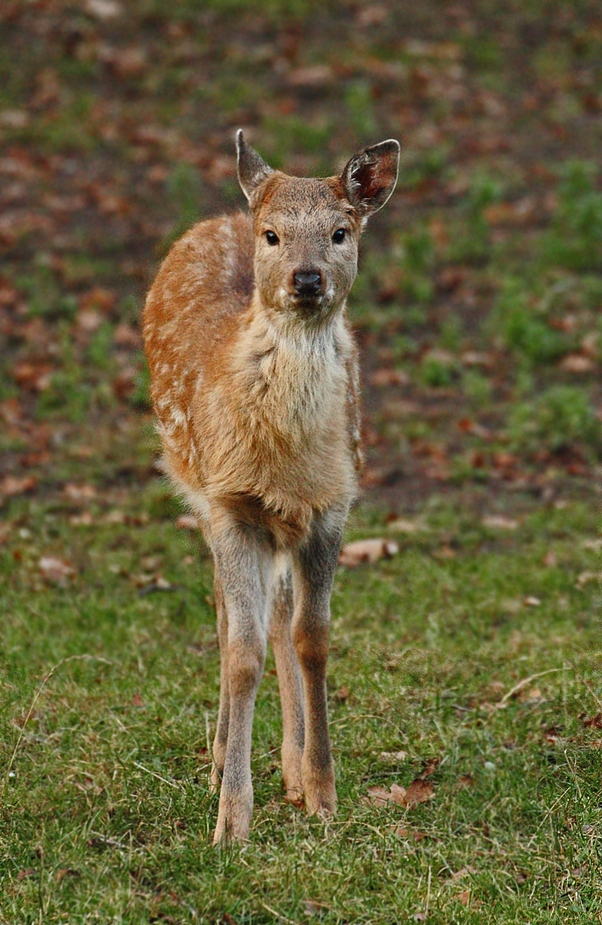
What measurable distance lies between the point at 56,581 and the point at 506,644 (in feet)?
8.08

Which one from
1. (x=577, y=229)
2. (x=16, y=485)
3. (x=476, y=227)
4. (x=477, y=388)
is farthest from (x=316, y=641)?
(x=476, y=227)

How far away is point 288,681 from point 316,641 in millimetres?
430

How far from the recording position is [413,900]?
4.53 metres

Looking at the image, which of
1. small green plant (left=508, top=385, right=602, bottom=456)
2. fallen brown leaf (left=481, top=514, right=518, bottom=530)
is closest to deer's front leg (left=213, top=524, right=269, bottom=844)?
fallen brown leaf (left=481, top=514, right=518, bottom=530)

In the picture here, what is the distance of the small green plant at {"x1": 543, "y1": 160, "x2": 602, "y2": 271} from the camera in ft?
38.9

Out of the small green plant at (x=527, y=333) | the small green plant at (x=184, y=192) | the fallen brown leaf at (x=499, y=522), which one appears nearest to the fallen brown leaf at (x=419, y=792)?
the fallen brown leaf at (x=499, y=522)

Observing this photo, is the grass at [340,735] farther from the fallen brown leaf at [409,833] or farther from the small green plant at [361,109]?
the small green plant at [361,109]

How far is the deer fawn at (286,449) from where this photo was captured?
199 inches

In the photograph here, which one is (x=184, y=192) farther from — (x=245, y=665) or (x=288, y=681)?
(x=245, y=665)

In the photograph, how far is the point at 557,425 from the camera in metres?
9.79

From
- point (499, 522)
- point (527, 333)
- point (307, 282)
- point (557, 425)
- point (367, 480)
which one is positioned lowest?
point (499, 522)

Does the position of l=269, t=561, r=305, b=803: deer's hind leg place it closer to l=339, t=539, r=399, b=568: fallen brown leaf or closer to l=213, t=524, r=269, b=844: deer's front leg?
l=213, t=524, r=269, b=844: deer's front leg

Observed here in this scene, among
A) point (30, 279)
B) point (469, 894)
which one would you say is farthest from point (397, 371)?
point (469, 894)

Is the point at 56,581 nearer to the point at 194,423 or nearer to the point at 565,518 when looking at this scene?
the point at 194,423
